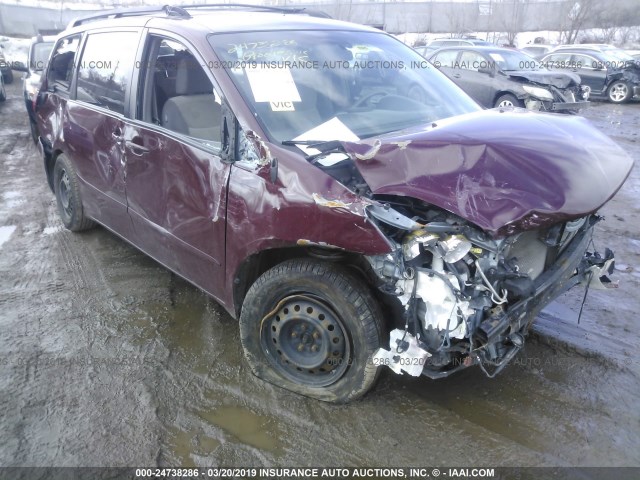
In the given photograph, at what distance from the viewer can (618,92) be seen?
51.4ft

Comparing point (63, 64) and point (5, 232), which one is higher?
point (63, 64)

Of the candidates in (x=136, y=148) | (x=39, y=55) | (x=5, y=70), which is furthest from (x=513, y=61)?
(x=5, y=70)

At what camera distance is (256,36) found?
3.13 metres

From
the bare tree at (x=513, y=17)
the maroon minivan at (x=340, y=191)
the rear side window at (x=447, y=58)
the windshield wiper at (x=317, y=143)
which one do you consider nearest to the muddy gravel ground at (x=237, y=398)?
the maroon minivan at (x=340, y=191)

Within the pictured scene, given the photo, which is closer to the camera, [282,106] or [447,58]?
[282,106]

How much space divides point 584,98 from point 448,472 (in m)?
12.7

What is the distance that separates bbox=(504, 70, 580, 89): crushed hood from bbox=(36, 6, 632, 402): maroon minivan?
27.6 ft

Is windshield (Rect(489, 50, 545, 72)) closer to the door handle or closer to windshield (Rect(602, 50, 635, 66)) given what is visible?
windshield (Rect(602, 50, 635, 66))

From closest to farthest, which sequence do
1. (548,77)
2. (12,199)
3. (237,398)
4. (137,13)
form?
(237,398) → (137,13) → (12,199) → (548,77)

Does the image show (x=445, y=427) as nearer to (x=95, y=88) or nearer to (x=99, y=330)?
(x=99, y=330)

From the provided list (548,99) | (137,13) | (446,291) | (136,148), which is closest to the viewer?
(446,291)

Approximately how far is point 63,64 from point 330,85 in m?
3.09

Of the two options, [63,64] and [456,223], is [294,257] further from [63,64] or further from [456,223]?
[63,64]

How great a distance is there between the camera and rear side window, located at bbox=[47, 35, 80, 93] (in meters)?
4.61
